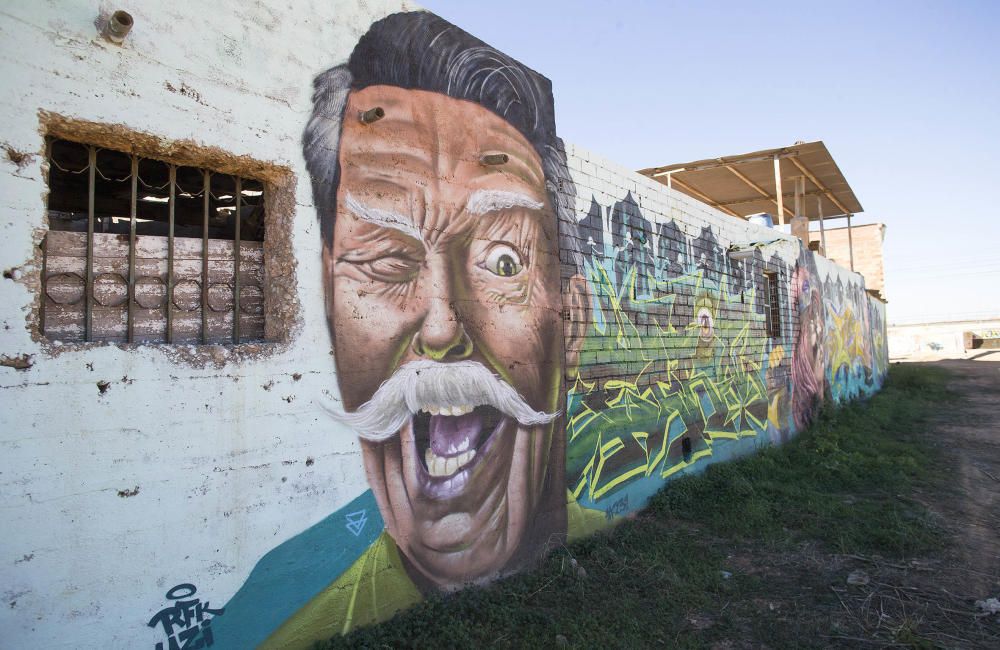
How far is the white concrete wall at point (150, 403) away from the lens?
2381mm

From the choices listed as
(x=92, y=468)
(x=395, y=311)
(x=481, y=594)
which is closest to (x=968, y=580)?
(x=481, y=594)

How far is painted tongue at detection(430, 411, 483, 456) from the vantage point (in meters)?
3.95

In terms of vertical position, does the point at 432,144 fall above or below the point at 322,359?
above

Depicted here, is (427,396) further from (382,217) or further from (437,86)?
(437,86)

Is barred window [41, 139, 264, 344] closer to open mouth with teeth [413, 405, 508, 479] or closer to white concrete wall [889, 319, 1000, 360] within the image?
open mouth with teeth [413, 405, 508, 479]

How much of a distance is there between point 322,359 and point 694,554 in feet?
11.5

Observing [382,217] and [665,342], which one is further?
[665,342]

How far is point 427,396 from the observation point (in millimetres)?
3902

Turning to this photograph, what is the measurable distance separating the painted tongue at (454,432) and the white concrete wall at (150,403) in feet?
2.14

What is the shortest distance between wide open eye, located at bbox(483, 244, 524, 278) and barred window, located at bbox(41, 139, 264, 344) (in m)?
1.70

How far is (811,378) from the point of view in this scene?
37.6ft

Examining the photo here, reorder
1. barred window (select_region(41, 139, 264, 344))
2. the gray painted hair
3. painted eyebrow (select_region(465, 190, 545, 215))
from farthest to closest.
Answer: painted eyebrow (select_region(465, 190, 545, 215)), the gray painted hair, barred window (select_region(41, 139, 264, 344))

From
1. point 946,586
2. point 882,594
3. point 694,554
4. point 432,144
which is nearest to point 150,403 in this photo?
point 432,144

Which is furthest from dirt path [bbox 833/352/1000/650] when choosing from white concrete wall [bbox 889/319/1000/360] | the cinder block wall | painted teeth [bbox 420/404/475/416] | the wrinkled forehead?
white concrete wall [bbox 889/319/1000/360]
